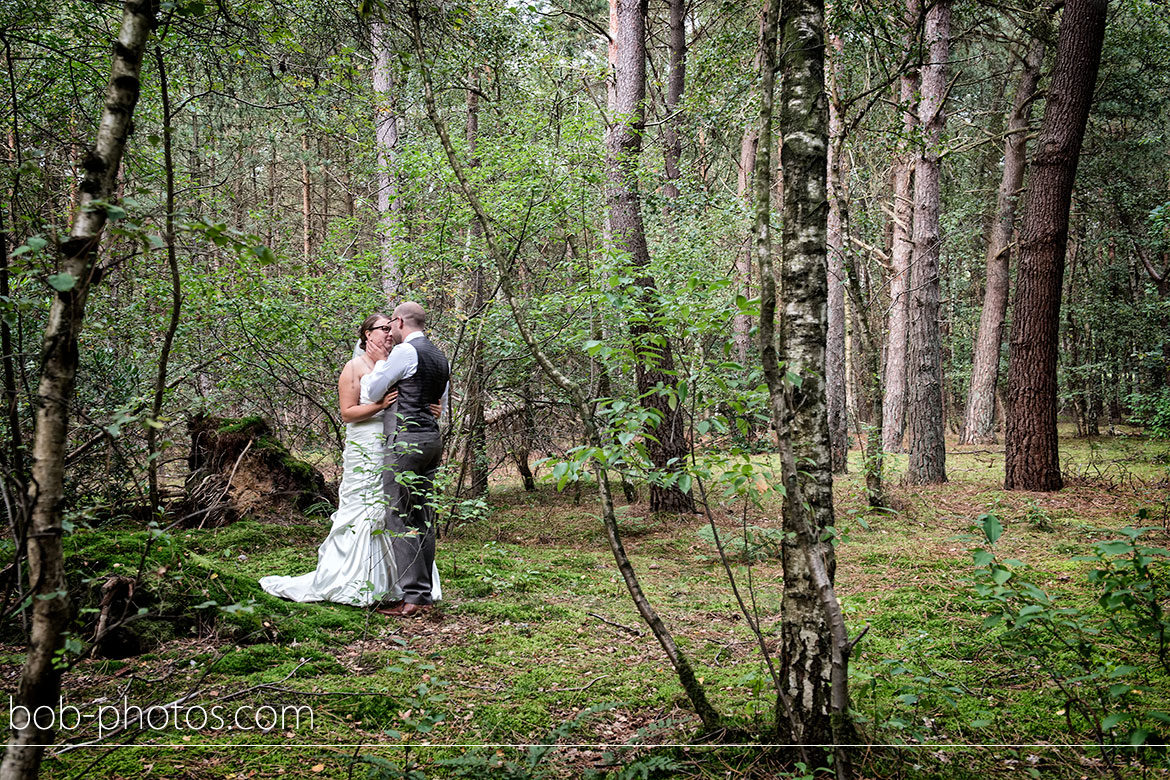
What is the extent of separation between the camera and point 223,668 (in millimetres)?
3379

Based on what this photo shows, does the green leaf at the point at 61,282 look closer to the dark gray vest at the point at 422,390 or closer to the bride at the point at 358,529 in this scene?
the bride at the point at 358,529

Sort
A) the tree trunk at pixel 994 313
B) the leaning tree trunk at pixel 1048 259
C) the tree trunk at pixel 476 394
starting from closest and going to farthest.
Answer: the tree trunk at pixel 476 394 → the leaning tree trunk at pixel 1048 259 → the tree trunk at pixel 994 313

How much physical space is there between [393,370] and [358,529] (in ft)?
4.33

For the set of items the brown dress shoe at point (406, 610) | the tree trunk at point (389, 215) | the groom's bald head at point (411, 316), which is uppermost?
the tree trunk at point (389, 215)

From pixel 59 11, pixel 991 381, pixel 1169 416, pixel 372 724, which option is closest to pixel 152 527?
pixel 372 724

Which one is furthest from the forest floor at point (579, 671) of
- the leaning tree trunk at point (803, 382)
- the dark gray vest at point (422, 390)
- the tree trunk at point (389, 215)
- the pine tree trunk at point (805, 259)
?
the tree trunk at point (389, 215)

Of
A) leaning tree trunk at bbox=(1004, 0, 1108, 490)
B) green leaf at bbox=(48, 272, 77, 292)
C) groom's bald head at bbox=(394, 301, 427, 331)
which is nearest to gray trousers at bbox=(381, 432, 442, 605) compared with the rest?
groom's bald head at bbox=(394, 301, 427, 331)

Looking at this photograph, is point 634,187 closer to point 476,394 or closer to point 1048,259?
point 476,394

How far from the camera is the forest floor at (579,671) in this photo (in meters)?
2.53

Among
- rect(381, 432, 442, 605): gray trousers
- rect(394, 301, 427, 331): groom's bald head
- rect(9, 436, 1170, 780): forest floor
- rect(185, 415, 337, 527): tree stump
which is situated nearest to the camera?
rect(9, 436, 1170, 780): forest floor

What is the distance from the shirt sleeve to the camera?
5.01 metres

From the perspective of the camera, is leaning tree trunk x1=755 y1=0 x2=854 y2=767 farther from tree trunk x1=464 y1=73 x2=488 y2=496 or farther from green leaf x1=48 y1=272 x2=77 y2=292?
tree trunk x1=464 y1=73 x2=488 y2=496

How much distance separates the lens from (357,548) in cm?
506

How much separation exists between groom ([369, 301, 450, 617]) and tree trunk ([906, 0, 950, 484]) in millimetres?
7995
